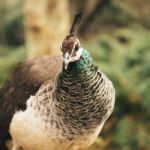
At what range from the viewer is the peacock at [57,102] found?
17.6ft

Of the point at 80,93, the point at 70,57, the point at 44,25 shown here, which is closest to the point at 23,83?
the point at 80,93

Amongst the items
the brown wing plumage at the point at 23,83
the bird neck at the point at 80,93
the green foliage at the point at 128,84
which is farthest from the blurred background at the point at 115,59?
the bird neck at the point at 80,93

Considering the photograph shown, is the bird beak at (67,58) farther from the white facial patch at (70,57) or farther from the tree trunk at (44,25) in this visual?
the tree trunk at (44,25)

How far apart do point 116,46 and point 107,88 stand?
4.80 meters

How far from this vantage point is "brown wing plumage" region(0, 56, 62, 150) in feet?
19.2

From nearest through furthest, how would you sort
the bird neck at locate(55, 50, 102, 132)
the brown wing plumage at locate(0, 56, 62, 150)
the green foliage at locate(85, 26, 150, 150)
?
the bird neck at locate(55, 50, 102, 132) < the brown wing plumage at locate(0, 56, 62, 150) < the green foliage at locate(85, 26, 150, 150)

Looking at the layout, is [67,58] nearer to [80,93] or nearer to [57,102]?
[80,93]

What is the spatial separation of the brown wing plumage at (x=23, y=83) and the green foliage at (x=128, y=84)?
2.65 metres

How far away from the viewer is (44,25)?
879 centimetres

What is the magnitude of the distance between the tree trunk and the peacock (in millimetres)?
2551

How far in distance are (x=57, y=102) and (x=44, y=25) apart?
131 inches

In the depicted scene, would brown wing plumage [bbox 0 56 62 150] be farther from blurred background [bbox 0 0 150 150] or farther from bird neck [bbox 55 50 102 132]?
blurred background [bbox 0 0 150 150]

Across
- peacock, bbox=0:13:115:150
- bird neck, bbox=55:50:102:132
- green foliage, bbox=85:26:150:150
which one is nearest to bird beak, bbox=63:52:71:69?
peacock, bbox=0:13:115:150

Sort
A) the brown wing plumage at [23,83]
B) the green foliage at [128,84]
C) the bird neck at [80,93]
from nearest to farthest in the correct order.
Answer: the bird neck at [80,93] → the brown wing plumage at [23,83] → the green foliage at [128,84]
